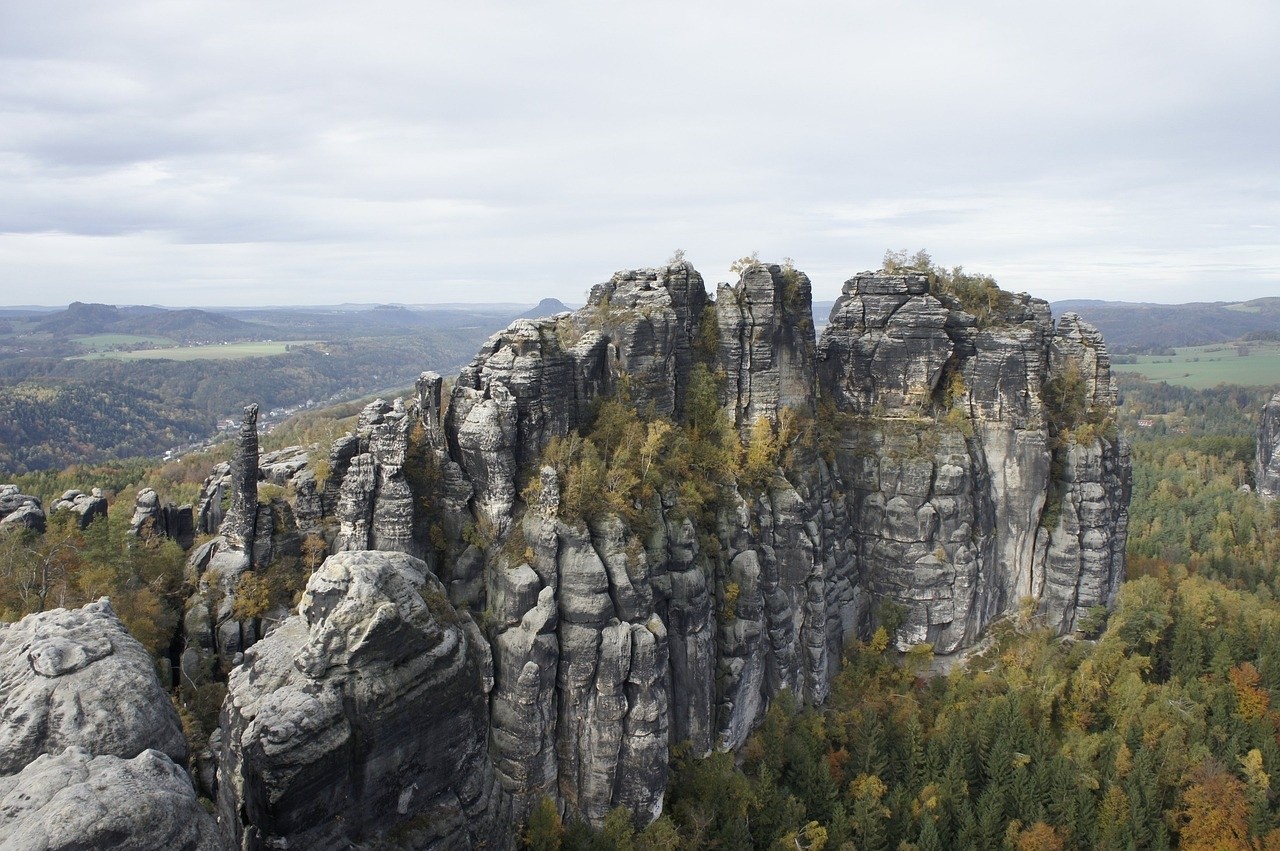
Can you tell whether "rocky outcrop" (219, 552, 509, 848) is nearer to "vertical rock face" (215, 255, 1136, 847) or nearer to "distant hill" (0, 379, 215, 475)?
"vertical rock face" (215, 255, 1136, 847)

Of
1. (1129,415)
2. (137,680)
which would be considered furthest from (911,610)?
(1129,415)

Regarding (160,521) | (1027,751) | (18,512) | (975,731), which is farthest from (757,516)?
(18,512)

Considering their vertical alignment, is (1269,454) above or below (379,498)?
below

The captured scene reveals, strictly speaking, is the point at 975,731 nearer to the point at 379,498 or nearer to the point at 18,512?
the point at 379,498

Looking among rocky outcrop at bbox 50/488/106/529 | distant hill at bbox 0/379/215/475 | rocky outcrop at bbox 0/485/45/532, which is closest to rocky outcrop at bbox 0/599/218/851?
rocky outcrop at bbox 0/485/45/532

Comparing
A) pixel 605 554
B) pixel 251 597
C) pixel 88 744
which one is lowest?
pixel 251 597

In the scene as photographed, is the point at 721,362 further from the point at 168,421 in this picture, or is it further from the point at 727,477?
the point at 168,421
